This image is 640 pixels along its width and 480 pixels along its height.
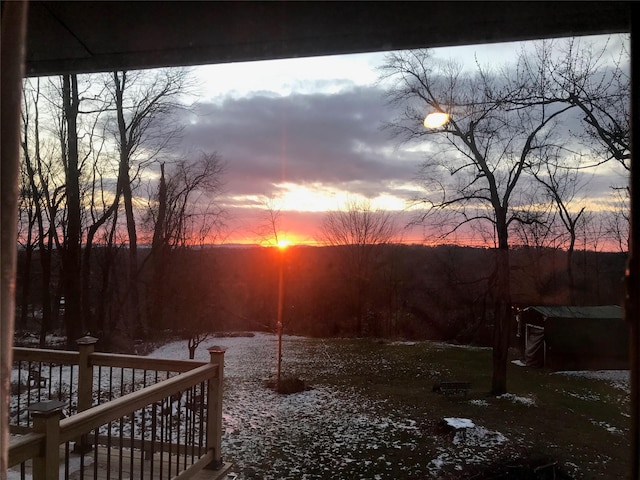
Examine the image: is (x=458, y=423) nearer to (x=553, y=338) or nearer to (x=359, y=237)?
(x=553, y=338)

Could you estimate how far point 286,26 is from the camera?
1.09m

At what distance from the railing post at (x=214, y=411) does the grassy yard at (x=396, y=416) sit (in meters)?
1.18

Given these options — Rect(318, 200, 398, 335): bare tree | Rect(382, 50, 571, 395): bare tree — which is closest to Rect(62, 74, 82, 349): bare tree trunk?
Rect(318, 200, 398, 335): bare tree

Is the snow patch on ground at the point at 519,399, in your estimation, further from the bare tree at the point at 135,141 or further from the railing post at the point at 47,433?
the railing post at the point at 47,433

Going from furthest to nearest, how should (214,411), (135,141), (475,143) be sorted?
(475,143)
(135,141)
(214,411)

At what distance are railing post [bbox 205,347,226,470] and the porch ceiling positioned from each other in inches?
64.6

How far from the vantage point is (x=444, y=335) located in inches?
277

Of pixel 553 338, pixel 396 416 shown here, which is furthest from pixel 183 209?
pixel 553 338

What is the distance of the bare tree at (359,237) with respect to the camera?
18.9 feet

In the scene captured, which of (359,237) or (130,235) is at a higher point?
(359,237)

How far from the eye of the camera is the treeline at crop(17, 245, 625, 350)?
16.1 ft

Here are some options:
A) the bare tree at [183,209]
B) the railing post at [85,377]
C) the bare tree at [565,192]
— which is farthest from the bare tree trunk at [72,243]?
the bare tree at [565,192]

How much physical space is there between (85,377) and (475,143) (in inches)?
197

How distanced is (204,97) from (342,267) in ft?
17.1
